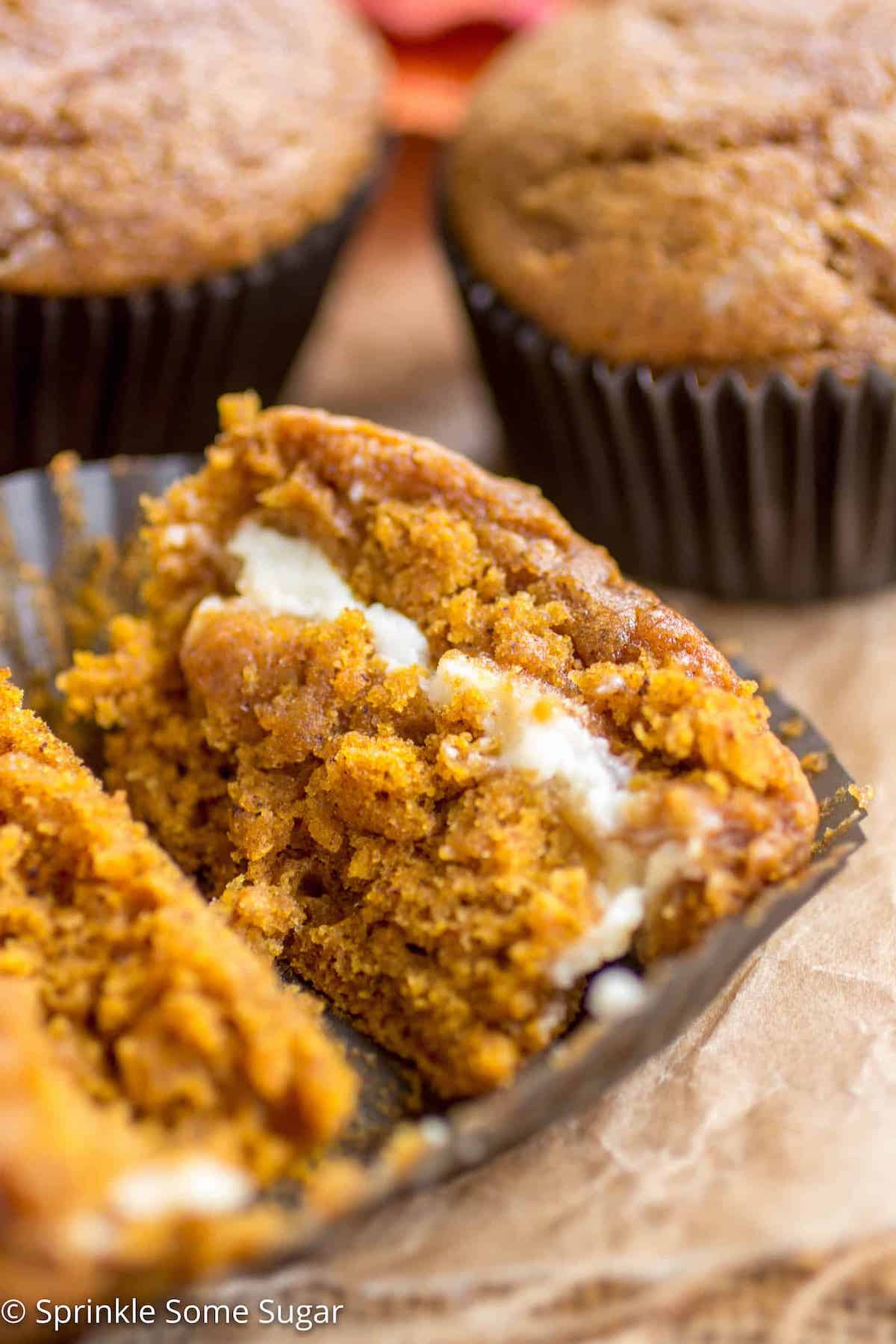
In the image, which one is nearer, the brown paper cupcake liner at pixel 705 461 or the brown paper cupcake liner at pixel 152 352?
the brown paper cupcake liner at pixel 705 461

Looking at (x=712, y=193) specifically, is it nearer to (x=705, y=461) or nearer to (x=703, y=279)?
(x=703, y=279)

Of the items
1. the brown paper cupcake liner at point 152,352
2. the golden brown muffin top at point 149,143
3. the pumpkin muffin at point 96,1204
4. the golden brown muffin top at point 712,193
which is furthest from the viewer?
the brown paper cupcake liner at point 152,352

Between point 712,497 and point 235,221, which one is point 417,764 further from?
point 235,221

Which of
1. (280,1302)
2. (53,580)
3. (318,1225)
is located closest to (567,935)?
(318,1225)

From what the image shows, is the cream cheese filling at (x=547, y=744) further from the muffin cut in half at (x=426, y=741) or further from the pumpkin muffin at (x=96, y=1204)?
the pumpkin muffin at (x=96, y=1204)

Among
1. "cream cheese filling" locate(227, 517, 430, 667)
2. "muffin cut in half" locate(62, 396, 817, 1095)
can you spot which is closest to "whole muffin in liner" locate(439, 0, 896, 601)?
"muffin cut in half" locate(62, 396, 817, 1095)

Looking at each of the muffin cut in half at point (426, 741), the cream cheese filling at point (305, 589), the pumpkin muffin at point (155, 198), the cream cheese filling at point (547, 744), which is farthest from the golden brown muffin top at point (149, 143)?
the cream cheese filling at point (547, 744)

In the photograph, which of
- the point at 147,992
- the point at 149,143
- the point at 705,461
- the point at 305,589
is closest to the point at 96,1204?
the point at 147,992
